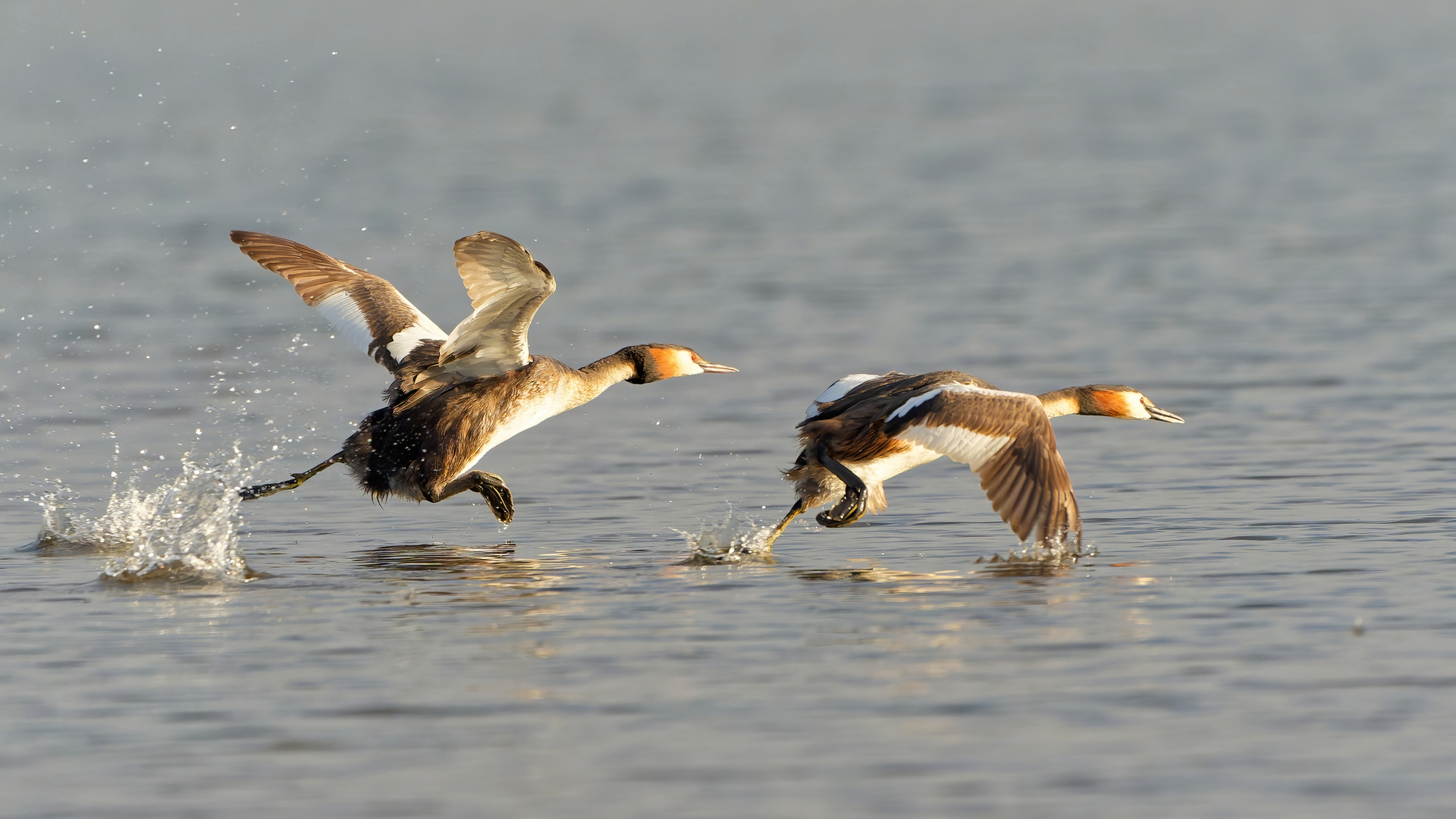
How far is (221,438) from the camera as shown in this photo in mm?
13609

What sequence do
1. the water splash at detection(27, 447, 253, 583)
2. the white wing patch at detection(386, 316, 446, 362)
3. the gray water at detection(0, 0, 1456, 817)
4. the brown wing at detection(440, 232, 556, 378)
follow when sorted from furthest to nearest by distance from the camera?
the white wing patch at detection(386, 316, 446, 362) < the brown wing at detection(440, 232, 556, 378) < the water splash at detection(27, 447, 253, 583) < the gray water at detection(0, 0, 1456, 817)

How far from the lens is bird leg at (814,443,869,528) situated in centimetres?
1012

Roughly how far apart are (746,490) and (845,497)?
5.82ft

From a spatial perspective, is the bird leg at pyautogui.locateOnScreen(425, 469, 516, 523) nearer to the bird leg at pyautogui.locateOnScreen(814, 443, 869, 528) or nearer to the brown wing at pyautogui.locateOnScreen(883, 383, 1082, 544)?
the bird leg at pyautogui.locateOnScreen(814, 443, 869, 528)

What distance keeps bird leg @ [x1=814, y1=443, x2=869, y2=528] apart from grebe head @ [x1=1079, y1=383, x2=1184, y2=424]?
1824 mm

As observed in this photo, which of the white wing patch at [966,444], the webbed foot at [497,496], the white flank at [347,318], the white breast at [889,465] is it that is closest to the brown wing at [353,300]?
the white flank at [347,318]

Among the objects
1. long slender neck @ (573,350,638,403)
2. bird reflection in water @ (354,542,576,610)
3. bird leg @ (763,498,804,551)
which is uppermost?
long slender neck @ (573,350,638,403)

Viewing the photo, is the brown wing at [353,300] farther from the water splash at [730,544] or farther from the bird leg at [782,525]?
the bird leg at [782,525]

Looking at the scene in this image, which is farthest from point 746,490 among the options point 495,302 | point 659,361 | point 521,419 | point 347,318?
point 347,318

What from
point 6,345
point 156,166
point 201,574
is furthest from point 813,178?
point 201,574

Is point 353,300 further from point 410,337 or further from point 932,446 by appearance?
point 932,446

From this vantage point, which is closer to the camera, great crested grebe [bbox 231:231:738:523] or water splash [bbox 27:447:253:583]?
water splash [bbox 27:447:253:583]

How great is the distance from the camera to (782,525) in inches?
406

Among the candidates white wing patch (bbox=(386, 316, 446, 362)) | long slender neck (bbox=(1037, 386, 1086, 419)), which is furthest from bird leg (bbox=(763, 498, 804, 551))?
white wing patch (bbox=(386, 316, 446, 362))
